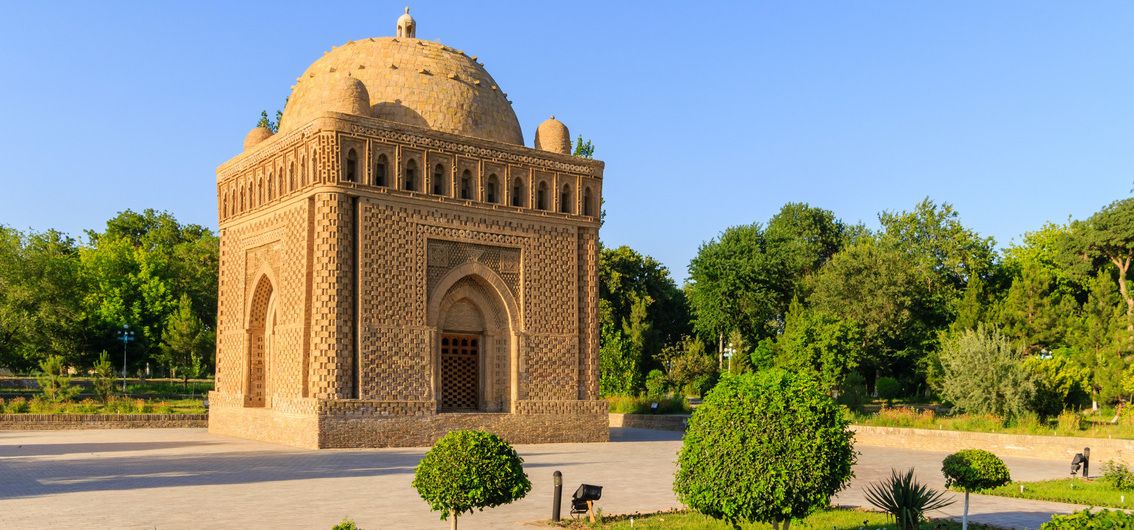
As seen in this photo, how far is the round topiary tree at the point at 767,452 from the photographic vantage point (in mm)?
7406

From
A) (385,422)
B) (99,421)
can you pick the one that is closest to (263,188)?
(385,422)

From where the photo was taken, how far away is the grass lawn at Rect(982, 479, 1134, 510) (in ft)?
40.5

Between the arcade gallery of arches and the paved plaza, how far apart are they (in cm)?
116

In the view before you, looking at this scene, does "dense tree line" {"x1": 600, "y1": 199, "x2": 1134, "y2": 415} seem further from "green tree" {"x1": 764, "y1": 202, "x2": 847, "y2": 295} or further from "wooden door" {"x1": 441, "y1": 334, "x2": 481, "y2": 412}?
"wooden door" {"x1": 441, "y1": 334, "x2": 481, "y2": 412}

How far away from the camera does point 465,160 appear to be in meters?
21.9

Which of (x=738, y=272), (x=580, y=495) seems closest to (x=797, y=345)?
(x=738, y=272)

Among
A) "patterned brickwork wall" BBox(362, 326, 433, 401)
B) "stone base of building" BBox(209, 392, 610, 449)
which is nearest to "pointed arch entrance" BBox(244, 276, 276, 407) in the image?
"stone base of building" BBox(209, 392, 610, 449)

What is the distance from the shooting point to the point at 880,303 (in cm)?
3794

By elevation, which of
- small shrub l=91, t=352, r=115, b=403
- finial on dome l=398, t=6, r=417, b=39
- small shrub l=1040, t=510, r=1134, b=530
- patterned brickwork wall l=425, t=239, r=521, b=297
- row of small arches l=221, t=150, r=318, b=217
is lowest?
small shrub l=91, t=352, r=115, b=403

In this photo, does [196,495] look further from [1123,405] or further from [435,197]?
[1123,405]

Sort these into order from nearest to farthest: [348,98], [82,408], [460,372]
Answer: [348,98] < [460,372] < [82,408]

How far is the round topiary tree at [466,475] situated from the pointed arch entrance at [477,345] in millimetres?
13353

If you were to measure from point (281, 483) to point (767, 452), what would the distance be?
26.4 ft

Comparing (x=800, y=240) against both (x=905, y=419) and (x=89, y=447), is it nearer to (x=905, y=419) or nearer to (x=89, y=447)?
(x=905, y=419)
